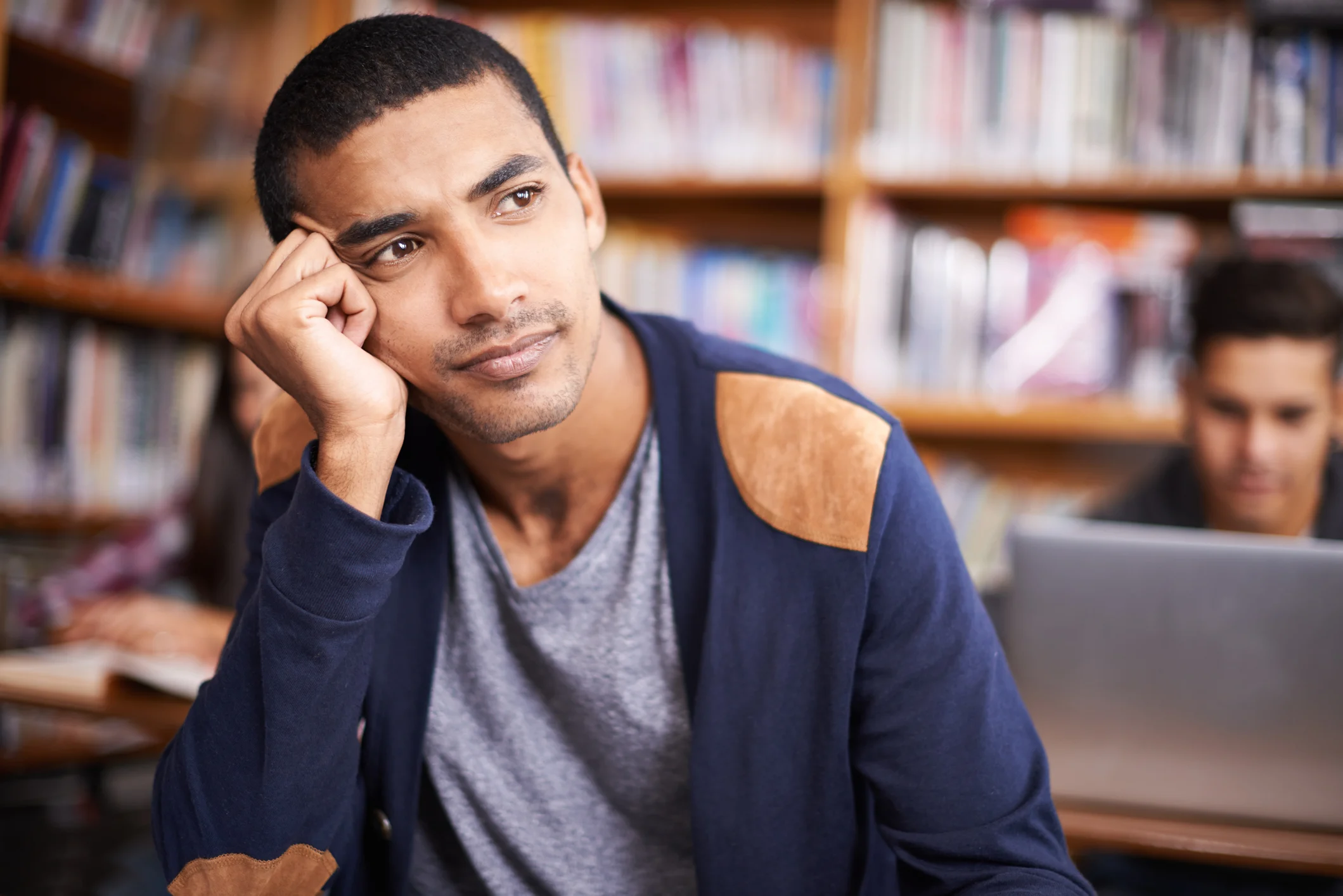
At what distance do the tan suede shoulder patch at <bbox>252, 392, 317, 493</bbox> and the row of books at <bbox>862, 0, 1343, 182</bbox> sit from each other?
1.57 m

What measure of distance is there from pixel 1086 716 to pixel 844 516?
15.5 inches

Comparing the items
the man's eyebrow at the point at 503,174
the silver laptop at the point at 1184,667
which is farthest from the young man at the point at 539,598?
the silver laptop at the point at 1184,667

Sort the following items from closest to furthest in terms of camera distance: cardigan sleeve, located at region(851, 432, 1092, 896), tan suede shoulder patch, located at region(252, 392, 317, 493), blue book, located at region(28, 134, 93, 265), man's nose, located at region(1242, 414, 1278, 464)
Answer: cardigan sleeve, located at region(851, 432, 1092, 896)
tan suede shoulder patch, located at region(252, 392, 317, 493)
man's nose, located at region(1242, 414, 1278, 464)
blue book, located at region(28, 134, 93, 265)

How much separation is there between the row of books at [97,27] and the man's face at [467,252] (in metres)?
1.54

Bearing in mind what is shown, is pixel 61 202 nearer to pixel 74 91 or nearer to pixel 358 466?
pixel 74 91

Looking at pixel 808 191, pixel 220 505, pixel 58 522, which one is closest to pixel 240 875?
pixel 220 505

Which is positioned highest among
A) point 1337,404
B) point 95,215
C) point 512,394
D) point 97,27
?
point 97,27

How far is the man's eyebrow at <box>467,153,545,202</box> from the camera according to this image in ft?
3.24

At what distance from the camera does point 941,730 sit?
3.03 feet

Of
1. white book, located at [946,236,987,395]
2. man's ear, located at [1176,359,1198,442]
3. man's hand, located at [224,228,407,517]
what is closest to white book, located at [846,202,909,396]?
white book, located at [946,236,987,395]

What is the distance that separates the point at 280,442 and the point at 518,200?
1.19ft

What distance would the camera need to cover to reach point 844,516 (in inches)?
38.1

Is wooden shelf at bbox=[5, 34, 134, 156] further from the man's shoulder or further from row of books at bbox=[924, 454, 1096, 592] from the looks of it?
row of books at bbox=[924, 454, 1096, 592]

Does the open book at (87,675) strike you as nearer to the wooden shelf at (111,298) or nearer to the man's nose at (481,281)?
the man's nose at (481,281)
